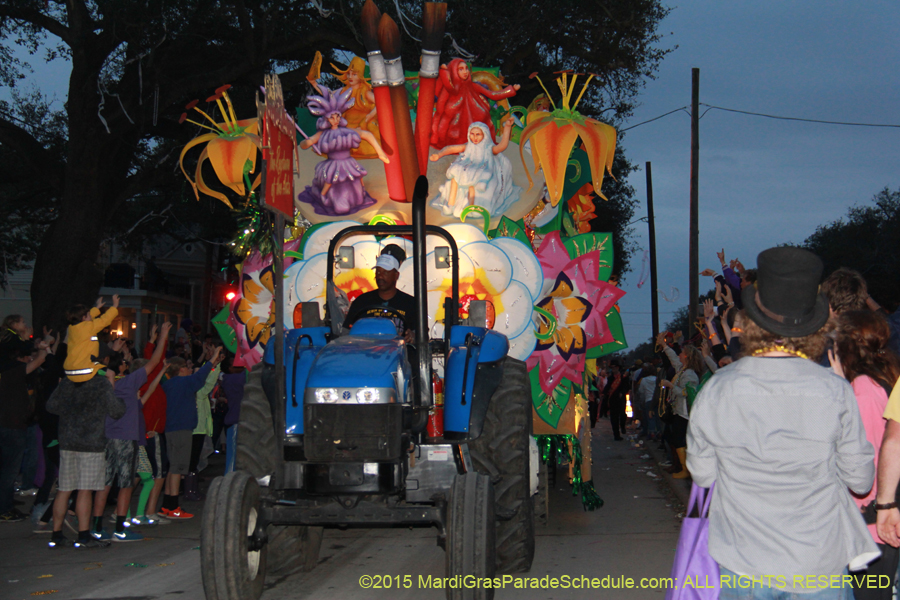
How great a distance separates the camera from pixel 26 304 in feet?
116

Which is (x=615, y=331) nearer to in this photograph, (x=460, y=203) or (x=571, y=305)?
(x=571, y=305)

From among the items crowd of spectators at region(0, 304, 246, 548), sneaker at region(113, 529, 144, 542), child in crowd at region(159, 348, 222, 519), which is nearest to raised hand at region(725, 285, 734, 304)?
crowd of spectators at region(0, 304, 246, 548)

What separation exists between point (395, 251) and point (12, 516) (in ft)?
15.4

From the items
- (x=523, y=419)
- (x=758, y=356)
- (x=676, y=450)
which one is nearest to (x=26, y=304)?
(x=676, y=450)

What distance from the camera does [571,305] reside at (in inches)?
318

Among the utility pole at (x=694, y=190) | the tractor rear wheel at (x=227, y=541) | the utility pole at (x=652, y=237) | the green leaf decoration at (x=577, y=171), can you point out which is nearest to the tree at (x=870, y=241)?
the utility pole at (x=652, y=237)

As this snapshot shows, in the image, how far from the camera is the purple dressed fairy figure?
8.77 meters

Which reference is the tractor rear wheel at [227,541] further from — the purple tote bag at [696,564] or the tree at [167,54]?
the tree at [167,54]

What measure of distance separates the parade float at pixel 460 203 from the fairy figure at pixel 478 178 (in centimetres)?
1

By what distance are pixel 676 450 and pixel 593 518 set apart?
3.20m

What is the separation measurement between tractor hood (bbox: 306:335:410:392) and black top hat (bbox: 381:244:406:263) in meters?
2.52

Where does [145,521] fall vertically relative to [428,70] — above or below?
below

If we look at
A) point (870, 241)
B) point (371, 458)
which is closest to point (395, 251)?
point (371, 458)

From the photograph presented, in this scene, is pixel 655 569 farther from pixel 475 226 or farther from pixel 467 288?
pixel 475 226
